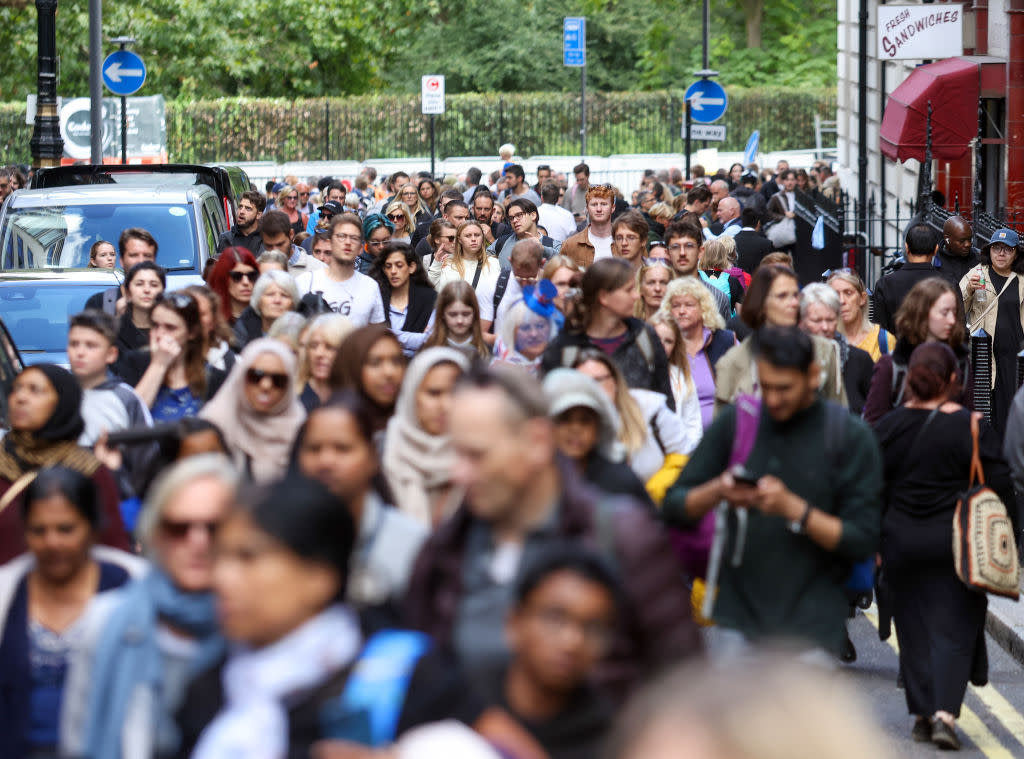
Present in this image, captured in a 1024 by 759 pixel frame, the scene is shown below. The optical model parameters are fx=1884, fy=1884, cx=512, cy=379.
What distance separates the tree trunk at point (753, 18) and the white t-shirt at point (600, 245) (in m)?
48.4

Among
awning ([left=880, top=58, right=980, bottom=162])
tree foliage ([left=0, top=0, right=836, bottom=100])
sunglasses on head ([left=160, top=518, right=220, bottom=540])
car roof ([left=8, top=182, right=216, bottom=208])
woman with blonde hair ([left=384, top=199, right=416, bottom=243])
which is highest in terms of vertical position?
tree foliage ([left=0, top=0, right=836, bottom=100])

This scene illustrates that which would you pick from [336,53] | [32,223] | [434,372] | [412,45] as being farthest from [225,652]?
[412,45]

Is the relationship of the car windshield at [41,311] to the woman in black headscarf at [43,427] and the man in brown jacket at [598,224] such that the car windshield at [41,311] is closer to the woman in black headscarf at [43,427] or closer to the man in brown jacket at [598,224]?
the man in brown jacket at [598,224]

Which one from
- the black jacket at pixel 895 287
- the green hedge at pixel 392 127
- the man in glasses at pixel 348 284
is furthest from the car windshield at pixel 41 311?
the green hedge at pixel 392 127

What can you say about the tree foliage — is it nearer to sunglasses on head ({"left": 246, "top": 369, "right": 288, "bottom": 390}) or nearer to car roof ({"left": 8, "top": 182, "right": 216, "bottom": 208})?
car roof ({"left": 8, "top": 182, "right": 216, "bottom": 208})

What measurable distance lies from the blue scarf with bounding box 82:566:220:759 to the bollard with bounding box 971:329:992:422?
8047mm

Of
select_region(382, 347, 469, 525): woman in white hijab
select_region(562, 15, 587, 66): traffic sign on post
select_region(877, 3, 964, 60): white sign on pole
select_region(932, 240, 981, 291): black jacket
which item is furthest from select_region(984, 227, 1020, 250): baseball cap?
select_region(562, 15, 587, 66): traffic sign on post

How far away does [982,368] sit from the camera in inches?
470

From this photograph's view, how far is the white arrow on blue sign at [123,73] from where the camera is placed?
22.8 m

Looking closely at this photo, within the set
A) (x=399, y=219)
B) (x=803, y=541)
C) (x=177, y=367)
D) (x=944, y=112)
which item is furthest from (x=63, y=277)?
(x=944, y=112)

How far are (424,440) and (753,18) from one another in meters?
56.3

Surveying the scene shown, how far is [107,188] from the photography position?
14.8 meters

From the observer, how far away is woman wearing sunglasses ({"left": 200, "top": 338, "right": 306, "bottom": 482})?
6.95 meters

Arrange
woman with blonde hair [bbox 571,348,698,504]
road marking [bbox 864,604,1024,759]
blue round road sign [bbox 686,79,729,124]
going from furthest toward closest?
blue round road sign [bbox 686,79,729,124] < road marking [bbox 864,604,1024,759] < woman with blonde hair [bbox 571,348,698,504]
